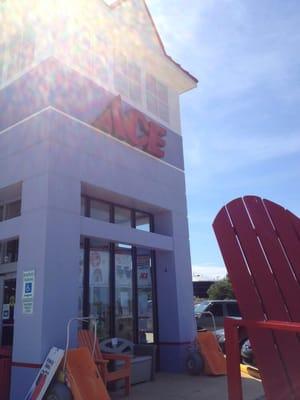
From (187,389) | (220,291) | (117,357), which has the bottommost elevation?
(187,389)

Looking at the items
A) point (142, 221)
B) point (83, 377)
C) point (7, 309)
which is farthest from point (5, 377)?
point (142, 221)

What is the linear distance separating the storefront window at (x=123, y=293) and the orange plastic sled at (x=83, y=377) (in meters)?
2.49

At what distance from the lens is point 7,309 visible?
8.68 meters

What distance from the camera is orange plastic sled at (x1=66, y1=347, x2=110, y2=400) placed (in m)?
6.43

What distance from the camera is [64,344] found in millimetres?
7266

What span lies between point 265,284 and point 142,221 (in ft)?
23.0

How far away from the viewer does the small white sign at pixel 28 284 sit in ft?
23.8

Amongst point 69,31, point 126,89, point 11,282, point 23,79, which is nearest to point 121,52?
point 126,89

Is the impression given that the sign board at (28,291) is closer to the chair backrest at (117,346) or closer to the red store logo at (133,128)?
the chair backrest at (117,346)

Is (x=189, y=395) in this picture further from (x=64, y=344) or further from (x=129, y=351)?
(x=64, y=344)

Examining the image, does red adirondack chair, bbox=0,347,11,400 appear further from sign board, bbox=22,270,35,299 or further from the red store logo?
the red store logo

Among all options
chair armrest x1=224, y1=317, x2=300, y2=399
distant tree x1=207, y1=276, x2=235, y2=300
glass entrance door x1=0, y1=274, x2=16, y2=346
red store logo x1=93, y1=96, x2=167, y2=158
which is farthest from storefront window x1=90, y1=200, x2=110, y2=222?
distant tree x1=207, y1=276, x2=235, y2=300

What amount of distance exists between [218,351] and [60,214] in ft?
17.1

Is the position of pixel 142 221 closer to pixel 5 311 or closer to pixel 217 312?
pixel 5 311
